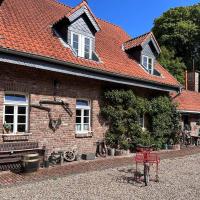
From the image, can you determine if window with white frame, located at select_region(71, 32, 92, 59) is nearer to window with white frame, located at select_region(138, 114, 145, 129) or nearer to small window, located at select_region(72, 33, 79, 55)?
small window, located at select_region(72, 33, 79, 55)

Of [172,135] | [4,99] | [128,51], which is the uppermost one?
[128,51]

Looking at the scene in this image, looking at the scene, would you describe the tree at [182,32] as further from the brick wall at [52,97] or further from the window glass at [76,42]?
the brick wall at [52,97]

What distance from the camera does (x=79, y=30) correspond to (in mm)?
14898

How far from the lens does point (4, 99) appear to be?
11570mm

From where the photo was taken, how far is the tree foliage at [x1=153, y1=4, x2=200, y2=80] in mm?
39906

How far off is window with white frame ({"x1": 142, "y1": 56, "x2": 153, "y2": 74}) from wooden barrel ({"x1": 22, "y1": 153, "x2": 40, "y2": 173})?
32.3 ft

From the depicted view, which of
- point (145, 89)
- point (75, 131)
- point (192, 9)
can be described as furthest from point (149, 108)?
point (192, 9)

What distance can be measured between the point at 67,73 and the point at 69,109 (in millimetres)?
1680

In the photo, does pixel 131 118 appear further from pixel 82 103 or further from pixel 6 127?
pixel 6 127

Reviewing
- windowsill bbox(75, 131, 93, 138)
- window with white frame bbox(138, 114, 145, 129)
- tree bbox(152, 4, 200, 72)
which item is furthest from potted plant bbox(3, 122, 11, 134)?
tree bbox(152, 4, 200, 72)

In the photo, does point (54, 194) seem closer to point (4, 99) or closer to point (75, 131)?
point (4, 99)

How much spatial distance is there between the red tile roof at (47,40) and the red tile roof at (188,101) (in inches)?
156

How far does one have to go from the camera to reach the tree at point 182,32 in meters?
39.9

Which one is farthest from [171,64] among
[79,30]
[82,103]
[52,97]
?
[52,97]
